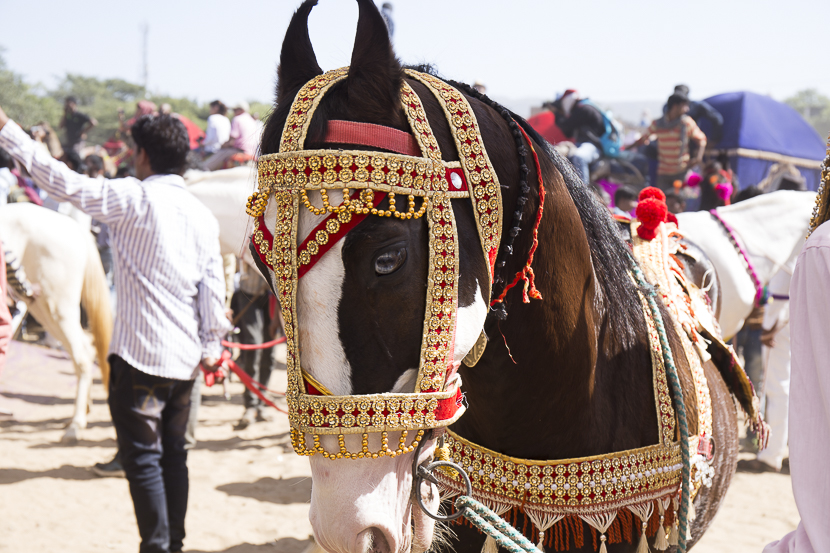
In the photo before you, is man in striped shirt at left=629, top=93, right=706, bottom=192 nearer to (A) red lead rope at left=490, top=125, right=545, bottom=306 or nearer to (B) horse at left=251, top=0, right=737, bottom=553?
(B) horse at left=251, top=0, right=737, bottom=553

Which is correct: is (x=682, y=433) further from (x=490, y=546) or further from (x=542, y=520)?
(x=490, y=546)

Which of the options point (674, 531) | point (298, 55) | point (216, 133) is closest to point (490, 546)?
point (674, 531)

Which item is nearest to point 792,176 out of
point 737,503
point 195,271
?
point 737,503

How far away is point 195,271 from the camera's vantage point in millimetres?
3367

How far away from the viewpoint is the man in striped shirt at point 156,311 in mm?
3176

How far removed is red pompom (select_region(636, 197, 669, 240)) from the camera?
2.67 meters

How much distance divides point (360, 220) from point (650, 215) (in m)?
1.82

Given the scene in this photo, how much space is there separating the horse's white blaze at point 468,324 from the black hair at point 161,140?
2.67m

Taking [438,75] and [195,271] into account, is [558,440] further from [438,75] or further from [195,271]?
[195,271]

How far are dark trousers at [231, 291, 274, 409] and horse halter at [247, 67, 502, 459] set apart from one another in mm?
5361

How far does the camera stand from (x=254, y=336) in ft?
22.0

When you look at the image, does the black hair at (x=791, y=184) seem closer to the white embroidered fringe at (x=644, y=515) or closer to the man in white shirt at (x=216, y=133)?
the man in white shirt at (x=216, y=133)

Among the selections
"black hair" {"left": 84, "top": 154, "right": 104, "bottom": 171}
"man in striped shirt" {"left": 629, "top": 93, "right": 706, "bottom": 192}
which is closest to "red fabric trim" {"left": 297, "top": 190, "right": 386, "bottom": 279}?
"man in striped shirt" {"left": 629, "top": 93, "right": 706, "bottom": 192}

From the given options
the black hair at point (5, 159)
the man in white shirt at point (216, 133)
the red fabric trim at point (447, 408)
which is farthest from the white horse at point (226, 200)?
the man in white shirt at point (216, 133)
